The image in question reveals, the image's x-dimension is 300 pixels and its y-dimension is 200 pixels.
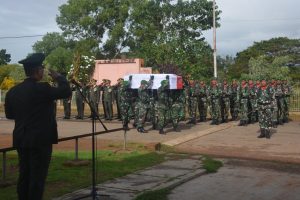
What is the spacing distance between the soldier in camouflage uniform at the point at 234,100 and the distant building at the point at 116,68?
520 inches

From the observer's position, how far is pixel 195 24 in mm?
35750

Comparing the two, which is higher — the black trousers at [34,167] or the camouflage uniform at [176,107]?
the camouflage uniform at [176,107]

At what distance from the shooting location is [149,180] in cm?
814

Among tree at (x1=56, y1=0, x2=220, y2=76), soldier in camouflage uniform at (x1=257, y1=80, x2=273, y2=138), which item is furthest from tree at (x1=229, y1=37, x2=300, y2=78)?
soldier in camouflage uniform at (x1=257, y1=80, x2=273, y2=138)

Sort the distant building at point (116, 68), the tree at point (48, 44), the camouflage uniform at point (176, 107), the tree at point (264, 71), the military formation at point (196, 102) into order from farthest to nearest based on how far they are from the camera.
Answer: the tree at point (48, 44) < the distant building at point (116, 68) < the tree at point (264, 71) < the camouflage uniform at point (176, 107) < the military formation at point (196, 102)

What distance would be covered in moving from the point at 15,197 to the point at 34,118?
212 cm

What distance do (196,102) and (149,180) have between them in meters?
11.2

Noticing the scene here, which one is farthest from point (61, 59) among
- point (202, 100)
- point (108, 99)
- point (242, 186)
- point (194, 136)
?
point (242, 186)

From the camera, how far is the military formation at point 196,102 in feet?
49.5

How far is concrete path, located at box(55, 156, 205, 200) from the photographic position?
7.10 meters

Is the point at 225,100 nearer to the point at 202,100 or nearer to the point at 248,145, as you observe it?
the point at 202,100

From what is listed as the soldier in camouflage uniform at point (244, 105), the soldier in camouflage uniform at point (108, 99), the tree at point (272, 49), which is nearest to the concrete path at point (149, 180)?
the soldier in camouflage uniform at point (244, 105)

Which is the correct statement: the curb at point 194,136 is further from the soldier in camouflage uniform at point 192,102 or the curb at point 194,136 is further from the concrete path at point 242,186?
the concrete path at point 242,186

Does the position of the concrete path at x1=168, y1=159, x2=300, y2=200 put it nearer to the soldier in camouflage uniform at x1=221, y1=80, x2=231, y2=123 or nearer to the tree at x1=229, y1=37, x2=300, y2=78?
the soldier in camouflage uniform at x1=221, y1=80, x2=231, y2=123
